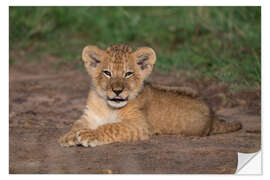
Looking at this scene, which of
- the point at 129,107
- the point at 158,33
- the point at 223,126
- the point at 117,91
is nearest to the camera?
the point at 117,91

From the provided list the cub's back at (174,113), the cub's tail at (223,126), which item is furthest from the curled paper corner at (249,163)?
the cub's tail at (223,126)

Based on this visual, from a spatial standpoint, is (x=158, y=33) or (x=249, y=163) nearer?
(x=249, y=163)

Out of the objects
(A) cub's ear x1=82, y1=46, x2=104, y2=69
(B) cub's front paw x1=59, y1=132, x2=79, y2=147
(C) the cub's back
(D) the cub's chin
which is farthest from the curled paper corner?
(A) cub's ear x1=82, y1=46, x2=104, y2=69

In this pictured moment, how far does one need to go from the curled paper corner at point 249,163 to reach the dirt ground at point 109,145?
8 centimetres

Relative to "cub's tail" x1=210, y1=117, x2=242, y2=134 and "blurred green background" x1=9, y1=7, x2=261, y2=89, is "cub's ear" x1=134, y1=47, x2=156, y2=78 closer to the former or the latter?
"cub's tail" x1=210, y1=117, x2=242, y2=134

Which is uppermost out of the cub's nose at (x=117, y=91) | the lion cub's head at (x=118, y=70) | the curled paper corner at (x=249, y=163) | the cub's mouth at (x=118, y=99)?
the lion cub's head at (x=118, y=70)

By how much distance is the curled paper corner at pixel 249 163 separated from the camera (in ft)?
15.7

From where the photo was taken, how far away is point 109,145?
5.50 m

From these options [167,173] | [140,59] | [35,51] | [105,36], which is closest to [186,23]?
[105,36]

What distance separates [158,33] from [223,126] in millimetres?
5404

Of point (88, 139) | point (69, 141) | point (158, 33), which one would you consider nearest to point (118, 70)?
point (88, 139)

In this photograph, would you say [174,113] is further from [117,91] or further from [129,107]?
[117,91]

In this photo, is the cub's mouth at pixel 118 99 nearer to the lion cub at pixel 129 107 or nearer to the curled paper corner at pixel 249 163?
the lion cub at pixel 129 107

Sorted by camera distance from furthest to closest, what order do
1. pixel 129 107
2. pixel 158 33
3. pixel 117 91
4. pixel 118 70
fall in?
pixel 158 33, pixel 129 107, pixel 118 70, pixel 117 91
